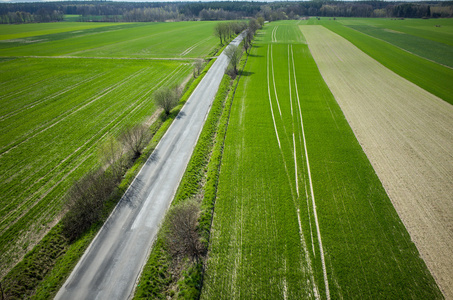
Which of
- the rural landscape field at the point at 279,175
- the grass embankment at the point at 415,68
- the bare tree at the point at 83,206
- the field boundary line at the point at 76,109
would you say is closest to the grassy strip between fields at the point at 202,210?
the rural landscape field at the point at 279,175

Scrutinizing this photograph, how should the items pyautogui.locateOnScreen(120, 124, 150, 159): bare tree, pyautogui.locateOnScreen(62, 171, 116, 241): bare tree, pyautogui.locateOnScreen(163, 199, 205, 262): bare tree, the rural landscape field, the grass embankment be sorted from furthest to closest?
1. the grass embankment
2. pyautogui.locateOnScreen(120, 124, 150, 159): bare tree
3. pyautogui.locateOnScreen(62, 171, 116, 241): bare tree
4. pyautogui.locateOnScreen(163, 199, 205, 262): bare tree
5. the rural landscape field

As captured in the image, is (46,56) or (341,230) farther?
(46,56)

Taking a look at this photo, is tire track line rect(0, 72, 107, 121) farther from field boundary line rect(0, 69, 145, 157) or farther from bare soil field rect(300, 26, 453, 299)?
bare soil field rect(300, 26, 453, 299)

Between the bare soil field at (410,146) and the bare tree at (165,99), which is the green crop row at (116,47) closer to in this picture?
the bare tree at (165,99)

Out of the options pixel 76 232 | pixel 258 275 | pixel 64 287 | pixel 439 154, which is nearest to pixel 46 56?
pixel 76 232

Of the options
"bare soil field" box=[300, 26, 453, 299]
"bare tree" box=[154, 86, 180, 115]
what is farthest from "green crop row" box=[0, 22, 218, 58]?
"bare soil field" box=[300, 26, 453, 299]

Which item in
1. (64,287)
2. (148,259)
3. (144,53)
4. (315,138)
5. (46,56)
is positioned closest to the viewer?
(64,287)

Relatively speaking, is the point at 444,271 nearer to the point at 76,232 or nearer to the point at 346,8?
the point at 76,232
